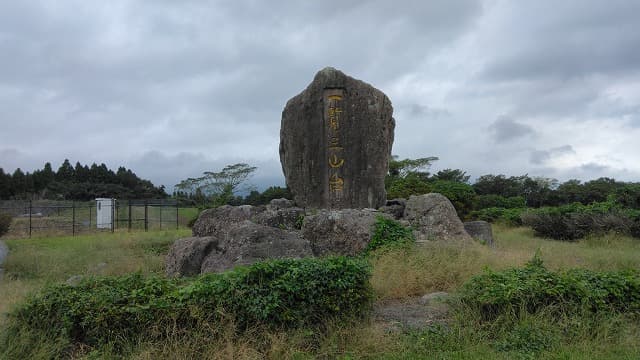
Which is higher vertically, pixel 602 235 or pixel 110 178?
pixel 110 178

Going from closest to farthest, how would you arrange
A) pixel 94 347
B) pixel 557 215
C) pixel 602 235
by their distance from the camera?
pixel 94 347 < pixel 602 235 < pixel 557 215

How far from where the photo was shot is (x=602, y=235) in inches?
583

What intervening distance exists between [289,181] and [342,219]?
9.89ft

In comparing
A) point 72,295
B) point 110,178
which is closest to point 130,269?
point 72,295

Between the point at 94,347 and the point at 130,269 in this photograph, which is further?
the point at 130,269

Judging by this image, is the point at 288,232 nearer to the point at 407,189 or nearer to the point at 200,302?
the point at 200,302

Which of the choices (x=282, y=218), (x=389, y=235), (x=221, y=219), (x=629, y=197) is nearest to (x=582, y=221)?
(x=629, y=197)

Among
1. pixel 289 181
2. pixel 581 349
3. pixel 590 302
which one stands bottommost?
pixel 581 349

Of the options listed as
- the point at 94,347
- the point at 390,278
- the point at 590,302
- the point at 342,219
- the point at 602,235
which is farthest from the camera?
the point at 602,235

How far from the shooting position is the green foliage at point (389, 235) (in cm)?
888

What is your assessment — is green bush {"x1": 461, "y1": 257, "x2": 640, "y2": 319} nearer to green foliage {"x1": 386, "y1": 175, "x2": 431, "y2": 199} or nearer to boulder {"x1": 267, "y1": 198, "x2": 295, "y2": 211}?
boulder {"x1": 267, "y1": 198, "x2": 295, "y2": 211}

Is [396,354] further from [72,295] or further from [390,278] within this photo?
[72,295]

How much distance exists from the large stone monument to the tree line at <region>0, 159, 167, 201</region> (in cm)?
4434

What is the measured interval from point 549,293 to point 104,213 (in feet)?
79.7
